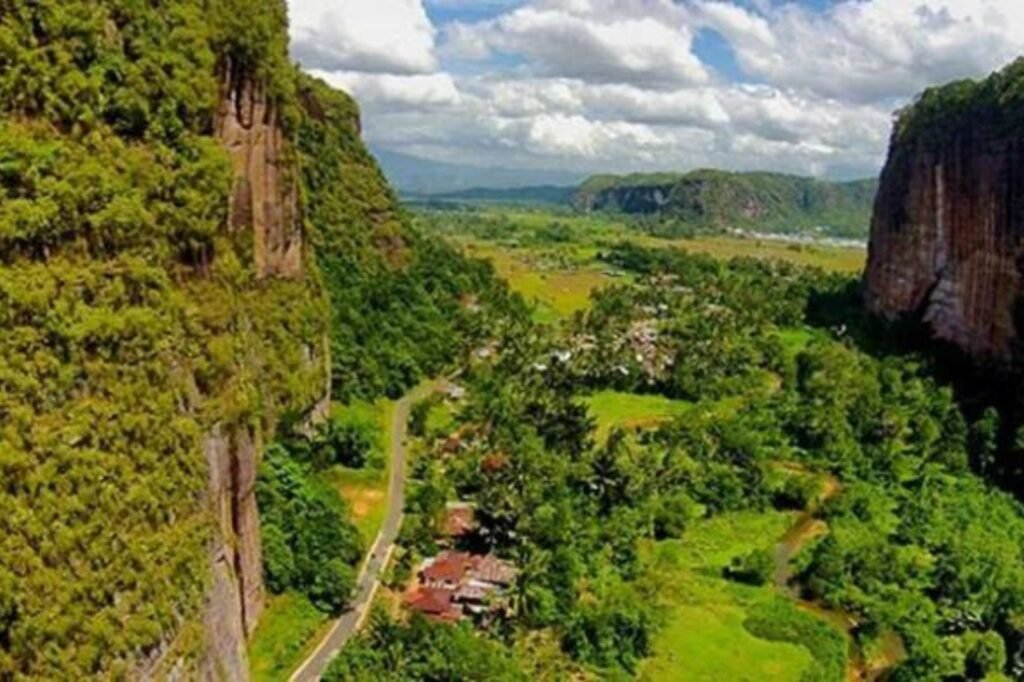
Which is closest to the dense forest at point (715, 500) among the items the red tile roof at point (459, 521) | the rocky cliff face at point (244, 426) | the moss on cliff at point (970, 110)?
the red tile roof at point (459, 521)

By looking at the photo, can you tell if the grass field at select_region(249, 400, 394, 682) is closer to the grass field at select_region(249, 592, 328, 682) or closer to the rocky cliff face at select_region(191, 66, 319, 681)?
the grass field at select_region(249, 592, 328, 682)

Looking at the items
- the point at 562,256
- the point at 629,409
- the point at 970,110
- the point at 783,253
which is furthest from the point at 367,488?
the point at 783,253

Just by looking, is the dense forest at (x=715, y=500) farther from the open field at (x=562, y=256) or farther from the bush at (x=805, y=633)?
the open field at (x=562, y=256)

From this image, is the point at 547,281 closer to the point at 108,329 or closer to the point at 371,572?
the point at 371,572

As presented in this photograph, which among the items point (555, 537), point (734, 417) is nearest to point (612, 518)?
point (555, 537)

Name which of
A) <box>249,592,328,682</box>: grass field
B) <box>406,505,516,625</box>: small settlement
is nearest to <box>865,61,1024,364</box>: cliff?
<box>406,505,516,625</box>: small settlement

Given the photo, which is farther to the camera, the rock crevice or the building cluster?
the rock crevice
